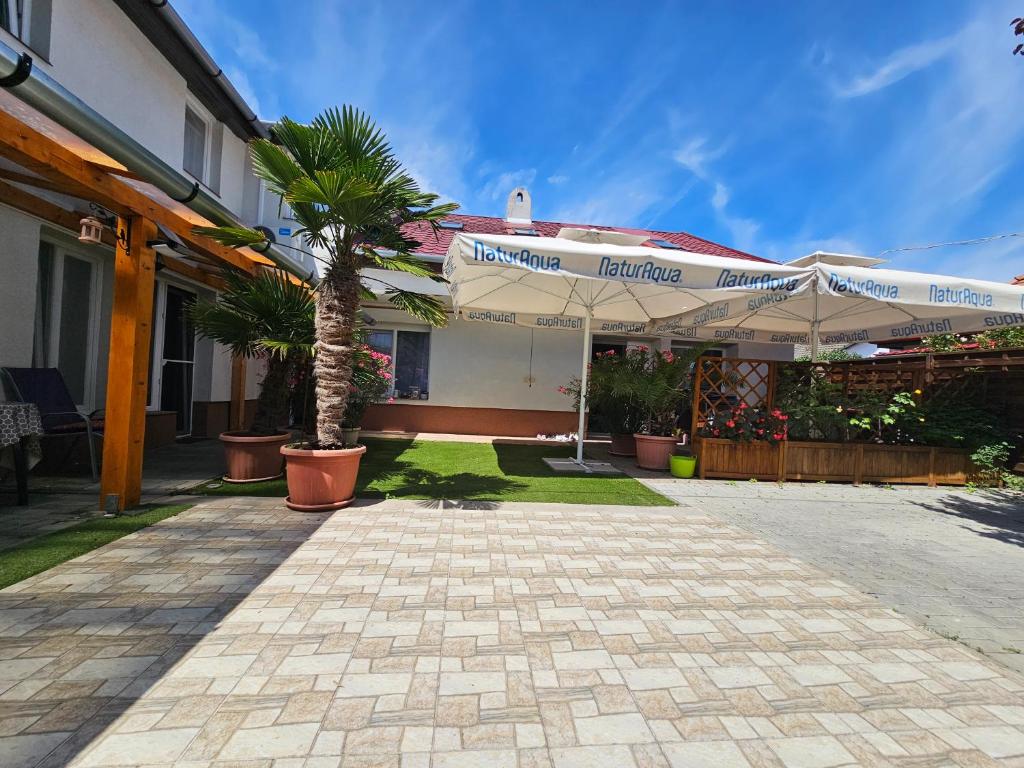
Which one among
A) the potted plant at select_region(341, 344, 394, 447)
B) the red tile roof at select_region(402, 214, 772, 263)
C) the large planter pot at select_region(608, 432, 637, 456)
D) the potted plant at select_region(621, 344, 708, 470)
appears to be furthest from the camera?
the red tile roof at select_region(402, 214, 772, 263)

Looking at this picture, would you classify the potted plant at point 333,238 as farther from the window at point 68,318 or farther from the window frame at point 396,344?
the window frame at point 396,344

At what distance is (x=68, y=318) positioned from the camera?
6.10 metres

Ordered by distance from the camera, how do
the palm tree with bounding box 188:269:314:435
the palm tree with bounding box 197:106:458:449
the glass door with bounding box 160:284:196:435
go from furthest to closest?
the glass door with bounding box 160:284:196:435 < the palm tree with bounding box 188:269:314:435 < the palm tree with bounding box 197:106:458:449

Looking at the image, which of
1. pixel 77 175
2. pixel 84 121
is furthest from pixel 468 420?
pixel 84 121

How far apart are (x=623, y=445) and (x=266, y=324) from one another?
239 inches

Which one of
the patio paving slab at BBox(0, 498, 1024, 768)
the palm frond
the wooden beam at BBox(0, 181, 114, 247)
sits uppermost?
the wooden beam at BBox(0, 181, 114, 247)

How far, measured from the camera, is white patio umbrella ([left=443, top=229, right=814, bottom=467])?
514cm

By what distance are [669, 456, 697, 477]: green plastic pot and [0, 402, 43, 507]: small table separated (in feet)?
23.4

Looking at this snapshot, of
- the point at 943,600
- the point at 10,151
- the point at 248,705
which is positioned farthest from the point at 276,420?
the point at 943,600

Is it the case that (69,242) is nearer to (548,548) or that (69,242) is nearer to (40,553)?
(40,553)

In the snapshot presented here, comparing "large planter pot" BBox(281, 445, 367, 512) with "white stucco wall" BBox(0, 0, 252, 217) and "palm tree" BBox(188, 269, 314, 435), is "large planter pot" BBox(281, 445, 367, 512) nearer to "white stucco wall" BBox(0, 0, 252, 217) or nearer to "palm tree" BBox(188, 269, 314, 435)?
"palm tree" BBox(188, 269, 314, 435)

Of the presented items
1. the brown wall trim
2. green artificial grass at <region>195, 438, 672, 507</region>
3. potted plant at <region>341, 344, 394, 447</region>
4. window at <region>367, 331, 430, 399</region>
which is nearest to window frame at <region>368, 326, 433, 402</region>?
window at <region>367, 331, 430, 399</region>

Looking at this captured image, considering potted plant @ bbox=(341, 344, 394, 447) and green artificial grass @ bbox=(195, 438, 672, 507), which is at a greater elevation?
potted plant @ bbox=(341, 344, 394, 447)

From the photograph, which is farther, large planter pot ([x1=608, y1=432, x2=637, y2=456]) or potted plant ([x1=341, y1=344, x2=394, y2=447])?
large planter pot ([x1=608, y1=432, x2=637, y2=456])
